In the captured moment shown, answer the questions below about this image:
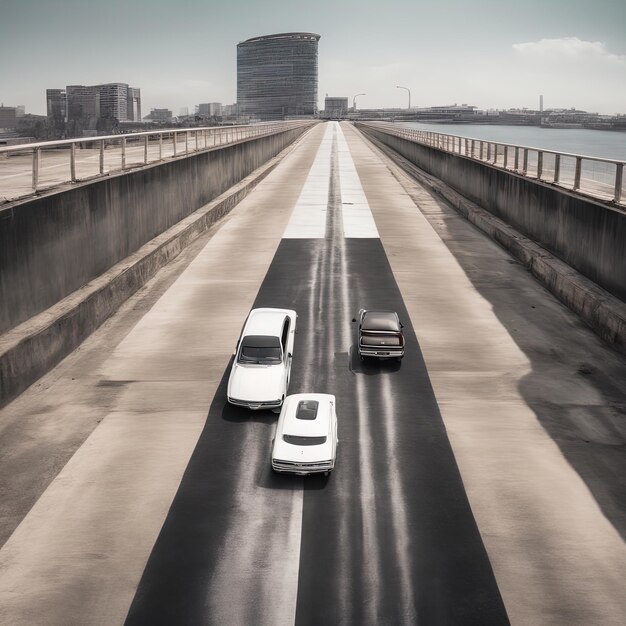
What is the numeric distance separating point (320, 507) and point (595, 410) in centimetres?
513

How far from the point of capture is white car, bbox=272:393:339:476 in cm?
1006

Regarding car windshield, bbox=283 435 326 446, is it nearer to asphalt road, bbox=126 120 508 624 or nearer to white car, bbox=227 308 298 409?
asphalt road, bbox=126 120 508 624

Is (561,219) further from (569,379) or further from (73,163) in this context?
(73,163)

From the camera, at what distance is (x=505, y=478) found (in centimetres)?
1031

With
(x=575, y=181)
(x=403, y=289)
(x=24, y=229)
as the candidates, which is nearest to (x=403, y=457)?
(x=24, y=229)

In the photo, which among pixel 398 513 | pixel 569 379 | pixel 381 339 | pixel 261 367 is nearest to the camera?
pixel 398 513

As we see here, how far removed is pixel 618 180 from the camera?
17.6 meters

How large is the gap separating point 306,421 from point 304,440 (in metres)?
0.28

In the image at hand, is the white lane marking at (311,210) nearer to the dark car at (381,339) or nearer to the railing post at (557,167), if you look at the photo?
the railing post at (557,167)

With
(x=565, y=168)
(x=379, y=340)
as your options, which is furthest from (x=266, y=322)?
Result: (x=565, y=168)

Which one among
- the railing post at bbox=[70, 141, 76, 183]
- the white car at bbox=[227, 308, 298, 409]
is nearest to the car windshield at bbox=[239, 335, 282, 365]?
the white car at bbox=[227, 308, 298, 409]

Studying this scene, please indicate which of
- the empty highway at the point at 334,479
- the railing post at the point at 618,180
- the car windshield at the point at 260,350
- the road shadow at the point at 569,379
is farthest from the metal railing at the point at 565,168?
the car windshield at the point at 260,350

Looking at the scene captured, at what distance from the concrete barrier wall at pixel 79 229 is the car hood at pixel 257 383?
396 centimetres

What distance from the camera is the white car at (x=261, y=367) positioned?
480 inches
